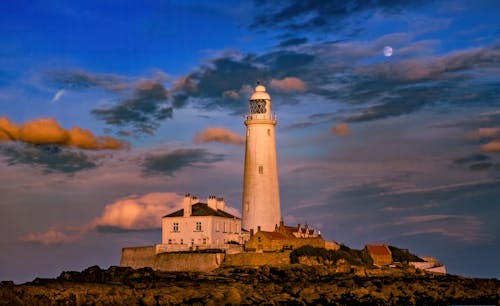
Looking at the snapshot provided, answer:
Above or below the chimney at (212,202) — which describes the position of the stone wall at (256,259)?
below

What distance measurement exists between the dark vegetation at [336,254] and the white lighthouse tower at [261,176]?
410 centimetres

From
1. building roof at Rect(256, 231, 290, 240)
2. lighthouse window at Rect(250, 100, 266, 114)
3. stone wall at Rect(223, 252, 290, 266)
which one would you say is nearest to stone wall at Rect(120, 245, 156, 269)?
stone wall at Rect(223, 252, 290, 266)

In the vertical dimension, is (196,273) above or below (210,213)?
below

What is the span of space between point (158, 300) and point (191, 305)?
4.58 ft

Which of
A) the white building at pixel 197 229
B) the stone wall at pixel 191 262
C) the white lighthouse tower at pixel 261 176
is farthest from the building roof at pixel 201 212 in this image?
the stone wall at pixel 191 262

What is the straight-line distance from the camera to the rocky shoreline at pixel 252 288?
36.0 m

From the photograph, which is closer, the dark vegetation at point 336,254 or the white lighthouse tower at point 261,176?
the dark vegetation at point 336,254

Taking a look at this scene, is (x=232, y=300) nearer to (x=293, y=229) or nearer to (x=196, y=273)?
(x=196, y=273)

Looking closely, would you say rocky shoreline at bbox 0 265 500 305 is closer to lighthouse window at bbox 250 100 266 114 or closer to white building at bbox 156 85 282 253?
white building at bbox 156 85 282 253

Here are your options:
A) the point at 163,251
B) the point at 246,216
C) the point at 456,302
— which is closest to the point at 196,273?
the point at 163,251

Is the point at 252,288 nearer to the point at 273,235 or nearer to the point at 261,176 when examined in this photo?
the point at 273,235

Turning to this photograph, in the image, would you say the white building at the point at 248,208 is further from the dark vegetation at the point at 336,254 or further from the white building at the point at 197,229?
the dark vegetation at the point at 336,254

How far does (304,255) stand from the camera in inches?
1844

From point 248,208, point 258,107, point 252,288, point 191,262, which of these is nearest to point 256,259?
point 191,262
